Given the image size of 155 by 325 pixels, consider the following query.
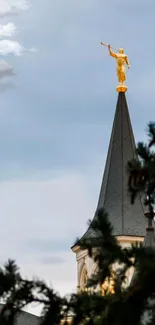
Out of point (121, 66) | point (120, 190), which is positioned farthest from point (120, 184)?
point (121, 66)

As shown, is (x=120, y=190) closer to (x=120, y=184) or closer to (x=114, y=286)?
(x=120, y=184)

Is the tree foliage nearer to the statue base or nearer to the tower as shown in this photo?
the tower

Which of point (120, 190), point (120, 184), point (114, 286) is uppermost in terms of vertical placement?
point (120, 184)

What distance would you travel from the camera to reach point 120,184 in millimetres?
46312

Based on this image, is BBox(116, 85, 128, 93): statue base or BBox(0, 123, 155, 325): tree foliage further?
BBox(116, 85, 128, 93): statue base

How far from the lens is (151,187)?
1172 centimetres

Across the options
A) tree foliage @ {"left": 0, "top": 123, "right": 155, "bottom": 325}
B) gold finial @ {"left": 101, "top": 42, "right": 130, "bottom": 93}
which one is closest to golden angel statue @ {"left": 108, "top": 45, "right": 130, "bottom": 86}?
gold finial @ {"left": 101, "top": 42, "right": 130, "bottom": 93}

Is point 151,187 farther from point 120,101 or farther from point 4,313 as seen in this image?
point 120,101

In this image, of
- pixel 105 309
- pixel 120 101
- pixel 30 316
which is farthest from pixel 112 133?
pixel 105 309

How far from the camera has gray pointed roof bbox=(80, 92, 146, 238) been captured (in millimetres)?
44438

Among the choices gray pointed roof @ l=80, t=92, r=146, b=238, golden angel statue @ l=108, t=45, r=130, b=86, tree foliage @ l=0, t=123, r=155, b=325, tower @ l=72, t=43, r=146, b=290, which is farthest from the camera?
golden angel statue @ l=108, t=45, r=130, b=86

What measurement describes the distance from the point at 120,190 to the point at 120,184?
1.30ft

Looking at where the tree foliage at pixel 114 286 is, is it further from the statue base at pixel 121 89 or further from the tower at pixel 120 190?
the statue base at pixel 121 89

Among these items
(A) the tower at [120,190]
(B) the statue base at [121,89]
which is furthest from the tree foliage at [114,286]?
(B) the statue base at [121,89]
